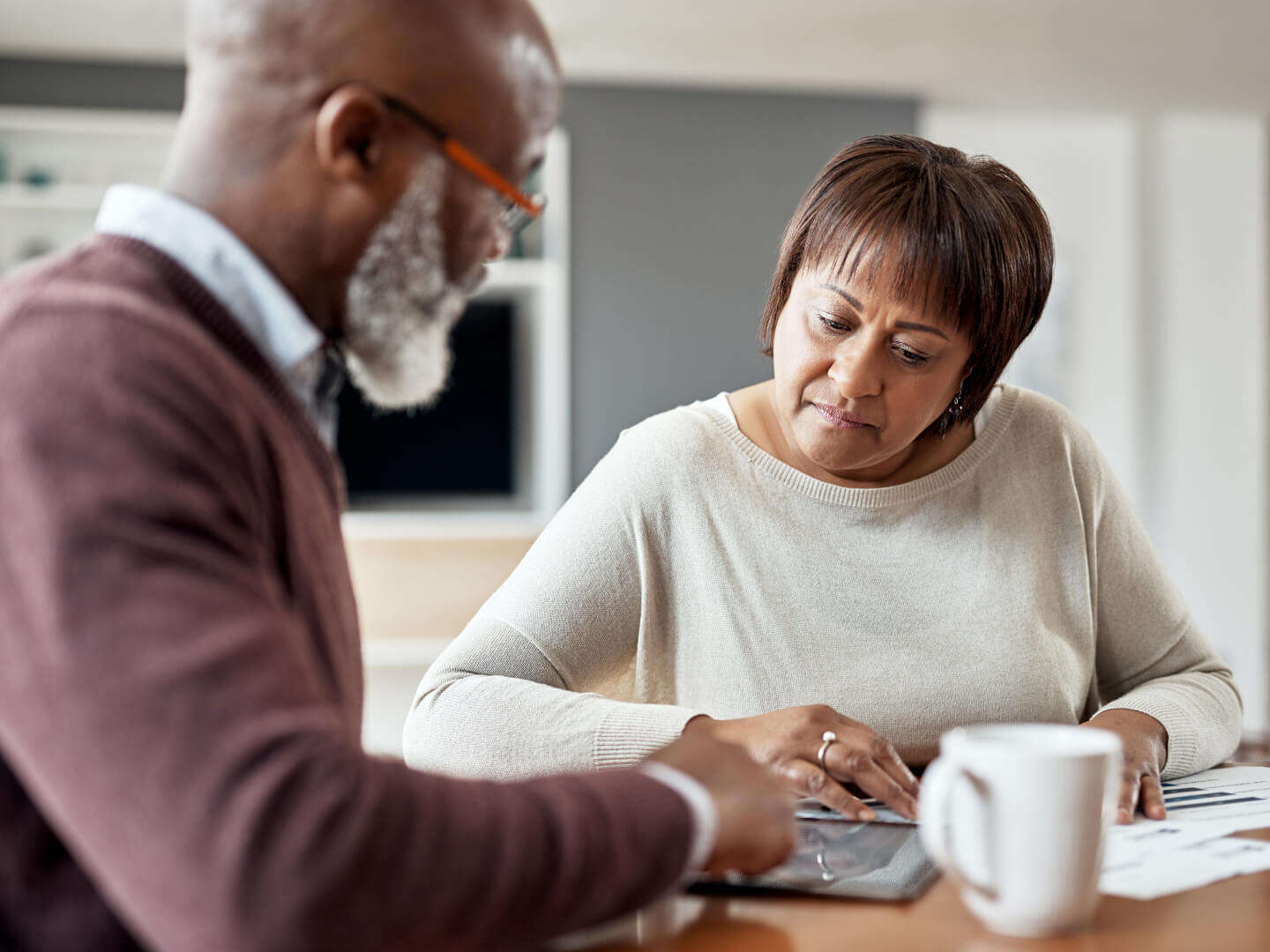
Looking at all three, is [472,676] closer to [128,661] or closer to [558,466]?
[128,661]

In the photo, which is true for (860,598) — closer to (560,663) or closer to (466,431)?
(560,663)

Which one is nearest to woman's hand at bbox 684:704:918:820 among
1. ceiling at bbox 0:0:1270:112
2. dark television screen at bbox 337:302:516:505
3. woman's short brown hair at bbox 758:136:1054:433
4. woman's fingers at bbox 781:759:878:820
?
woman's fingers at bbox 781:759:878:820

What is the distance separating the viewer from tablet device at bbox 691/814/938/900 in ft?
2.60

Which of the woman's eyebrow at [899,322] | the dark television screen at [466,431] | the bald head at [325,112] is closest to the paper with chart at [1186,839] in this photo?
the woman's eyebrow at [899,322]

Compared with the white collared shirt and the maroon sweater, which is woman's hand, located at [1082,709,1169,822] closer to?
the maroon sweater

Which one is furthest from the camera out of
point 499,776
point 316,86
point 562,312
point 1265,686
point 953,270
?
point 1265,686

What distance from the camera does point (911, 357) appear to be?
1.30 metres

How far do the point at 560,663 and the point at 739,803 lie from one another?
61cm

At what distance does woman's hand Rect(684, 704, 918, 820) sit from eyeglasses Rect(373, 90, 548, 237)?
0.46m

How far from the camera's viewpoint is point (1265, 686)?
5.59 m

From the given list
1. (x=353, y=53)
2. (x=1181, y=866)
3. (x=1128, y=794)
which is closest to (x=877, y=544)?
(x=1128, y=794)

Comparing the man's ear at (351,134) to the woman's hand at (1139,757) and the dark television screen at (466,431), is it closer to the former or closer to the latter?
the woman's hand at (1139,757)

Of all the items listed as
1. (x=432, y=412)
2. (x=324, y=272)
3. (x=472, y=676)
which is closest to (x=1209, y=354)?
(x=432, y=412)

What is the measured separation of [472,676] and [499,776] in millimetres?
110
